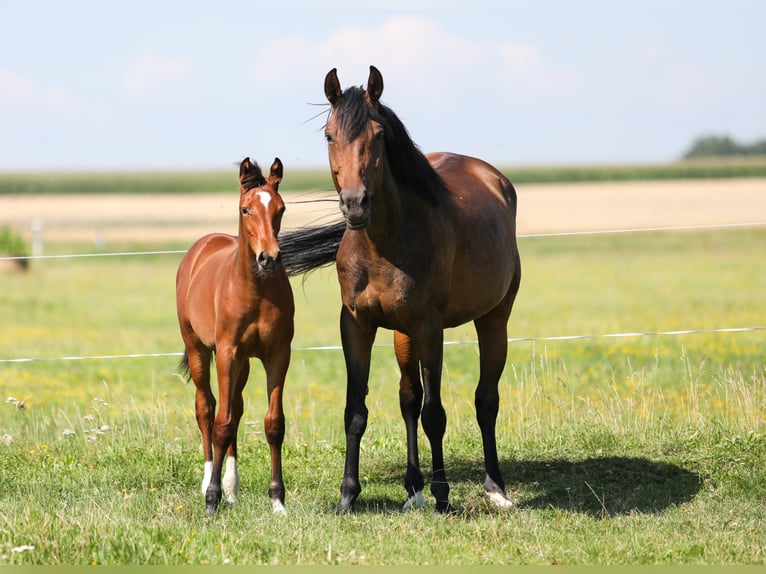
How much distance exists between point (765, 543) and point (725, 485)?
1513 mm

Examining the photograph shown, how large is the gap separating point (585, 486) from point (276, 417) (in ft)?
7.75

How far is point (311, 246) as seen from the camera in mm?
7230

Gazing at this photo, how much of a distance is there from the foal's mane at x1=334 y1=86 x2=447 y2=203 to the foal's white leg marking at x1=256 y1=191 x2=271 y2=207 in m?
0.60

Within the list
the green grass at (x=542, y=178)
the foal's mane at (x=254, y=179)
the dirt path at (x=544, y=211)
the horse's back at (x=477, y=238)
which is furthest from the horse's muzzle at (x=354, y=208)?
the green grass at (x=542, y=178)

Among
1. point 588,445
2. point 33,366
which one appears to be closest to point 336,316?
point 33,366

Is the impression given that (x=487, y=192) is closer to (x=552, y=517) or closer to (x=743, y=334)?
(x=552, y=517)

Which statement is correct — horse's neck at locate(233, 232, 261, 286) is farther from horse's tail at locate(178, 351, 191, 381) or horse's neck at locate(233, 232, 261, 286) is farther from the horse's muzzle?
horse's tail at locate(178, 351, 191, 381)

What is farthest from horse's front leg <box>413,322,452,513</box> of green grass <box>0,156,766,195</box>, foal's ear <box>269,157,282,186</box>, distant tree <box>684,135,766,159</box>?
distant tree <box>684,135,766,159</box>

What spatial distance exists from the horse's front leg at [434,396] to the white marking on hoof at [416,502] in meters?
0.15

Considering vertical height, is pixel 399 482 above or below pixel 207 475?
below

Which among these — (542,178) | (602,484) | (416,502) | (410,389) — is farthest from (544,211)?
(416,502)

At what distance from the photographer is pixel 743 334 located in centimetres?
1733

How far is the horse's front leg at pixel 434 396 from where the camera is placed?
6012mm

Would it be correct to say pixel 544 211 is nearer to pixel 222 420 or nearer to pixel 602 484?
pixel 602 484
